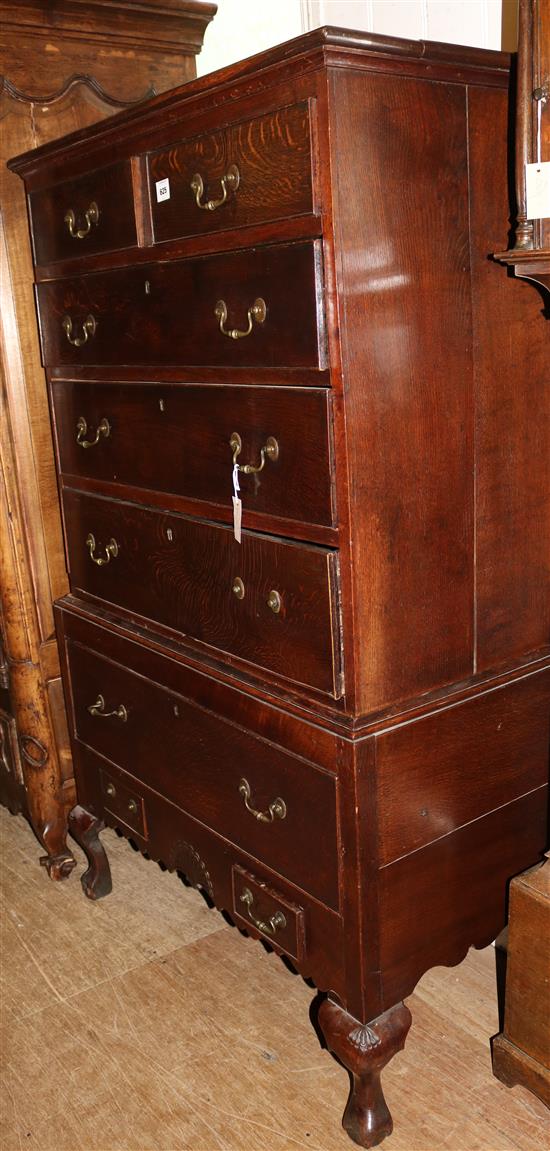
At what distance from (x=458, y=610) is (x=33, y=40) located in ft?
4.97

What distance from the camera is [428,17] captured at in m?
1.93

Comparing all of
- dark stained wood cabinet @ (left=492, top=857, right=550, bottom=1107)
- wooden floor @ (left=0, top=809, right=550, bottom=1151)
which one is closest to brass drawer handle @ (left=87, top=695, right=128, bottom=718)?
wooden floor @ (left=0, top=809, right=550, bottom=1151)

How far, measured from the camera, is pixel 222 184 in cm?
147

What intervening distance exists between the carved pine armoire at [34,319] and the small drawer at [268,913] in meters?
0.81

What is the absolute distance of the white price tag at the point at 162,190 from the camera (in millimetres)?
1608

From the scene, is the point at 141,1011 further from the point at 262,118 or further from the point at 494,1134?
the point at 262,118

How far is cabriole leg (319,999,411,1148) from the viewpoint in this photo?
1611 millimetres

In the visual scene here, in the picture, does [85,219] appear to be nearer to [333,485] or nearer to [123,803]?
[333,485]

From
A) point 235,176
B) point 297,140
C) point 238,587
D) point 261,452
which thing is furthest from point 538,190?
point 238,587

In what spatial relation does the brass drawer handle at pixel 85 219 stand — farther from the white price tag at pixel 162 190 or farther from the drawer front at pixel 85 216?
the white price tag at pixel 162 190

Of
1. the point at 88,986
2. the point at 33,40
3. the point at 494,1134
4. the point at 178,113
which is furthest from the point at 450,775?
the point at 33,40

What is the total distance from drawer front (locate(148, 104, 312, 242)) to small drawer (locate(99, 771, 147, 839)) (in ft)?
3.78

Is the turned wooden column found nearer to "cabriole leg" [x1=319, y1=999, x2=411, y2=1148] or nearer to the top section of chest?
the top section of chest

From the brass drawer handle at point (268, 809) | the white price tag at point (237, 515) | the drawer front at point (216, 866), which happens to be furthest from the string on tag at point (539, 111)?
the drawer front at point (216, 866)
